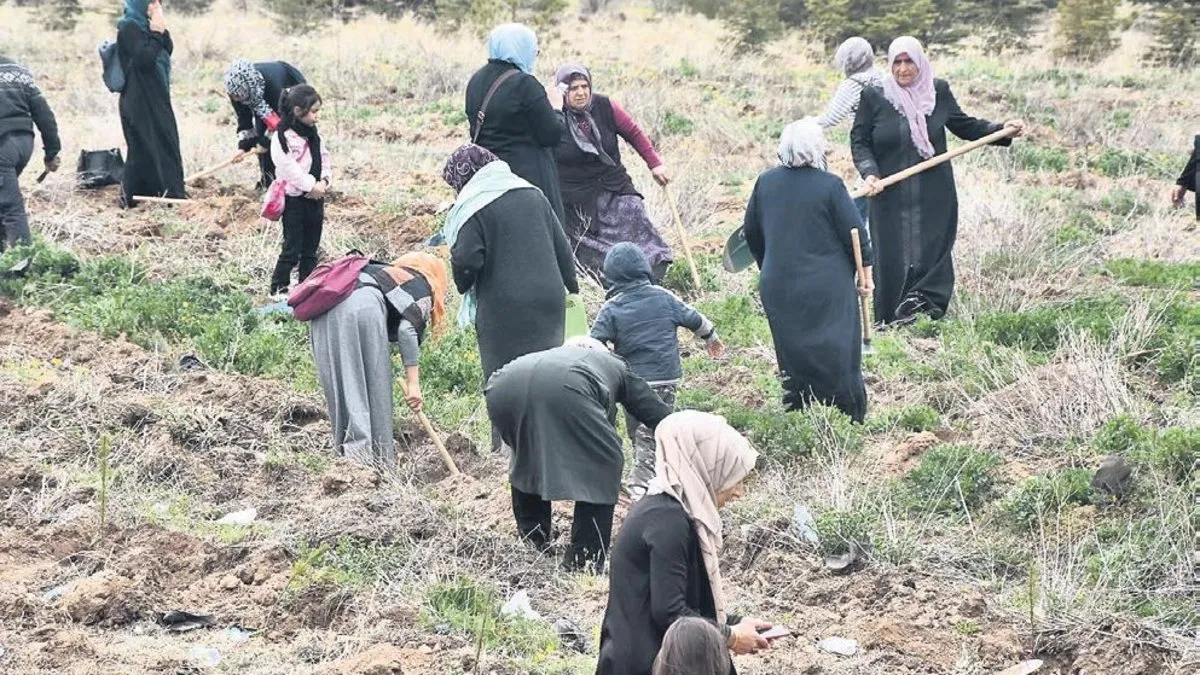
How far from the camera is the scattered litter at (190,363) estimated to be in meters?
9.32

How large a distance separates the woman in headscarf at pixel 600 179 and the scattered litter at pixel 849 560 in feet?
12.3

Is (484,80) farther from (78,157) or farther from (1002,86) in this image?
(1002,86)

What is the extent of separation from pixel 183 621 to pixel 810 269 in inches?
134

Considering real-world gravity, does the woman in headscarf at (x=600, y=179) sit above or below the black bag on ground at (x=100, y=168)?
above

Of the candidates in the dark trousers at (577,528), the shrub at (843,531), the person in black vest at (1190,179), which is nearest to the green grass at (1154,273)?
the person in black vest at (1190,179)

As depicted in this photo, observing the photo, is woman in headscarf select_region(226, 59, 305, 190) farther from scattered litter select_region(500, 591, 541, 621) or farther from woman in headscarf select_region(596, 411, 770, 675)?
woman in headscarf select_region(596, 411, 770, 675)

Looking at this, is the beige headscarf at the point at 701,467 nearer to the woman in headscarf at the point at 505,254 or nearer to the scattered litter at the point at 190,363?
the woman in headscarf at the point at 505,254

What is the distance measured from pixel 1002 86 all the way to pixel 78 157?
11364 mm

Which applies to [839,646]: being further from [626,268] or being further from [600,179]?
[600,179]

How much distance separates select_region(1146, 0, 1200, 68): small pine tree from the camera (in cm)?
2569

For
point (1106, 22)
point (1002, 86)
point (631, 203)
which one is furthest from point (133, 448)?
point (1106, 22)

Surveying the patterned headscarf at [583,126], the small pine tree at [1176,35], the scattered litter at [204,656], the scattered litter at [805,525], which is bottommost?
the small pine tree at [1176,35]

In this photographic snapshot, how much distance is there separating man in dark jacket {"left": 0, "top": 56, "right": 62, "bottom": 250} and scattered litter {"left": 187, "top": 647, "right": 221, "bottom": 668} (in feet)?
21.1

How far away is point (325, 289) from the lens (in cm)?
729
